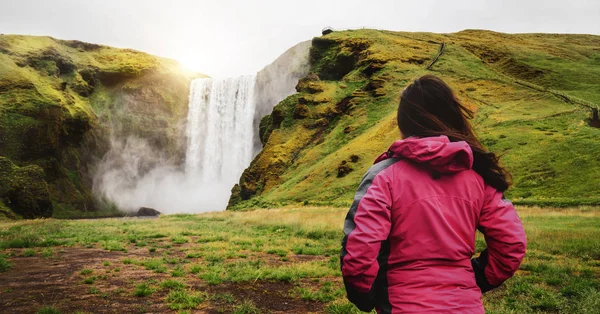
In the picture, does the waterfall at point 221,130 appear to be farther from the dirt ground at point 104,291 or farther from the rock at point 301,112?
the dirt ground at point 104,291

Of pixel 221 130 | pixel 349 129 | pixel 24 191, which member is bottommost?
pixel 24 191

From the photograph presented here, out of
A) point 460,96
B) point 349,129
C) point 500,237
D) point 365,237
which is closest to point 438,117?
point 500,237

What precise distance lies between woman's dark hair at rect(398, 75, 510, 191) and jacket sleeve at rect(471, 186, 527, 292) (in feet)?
0.56

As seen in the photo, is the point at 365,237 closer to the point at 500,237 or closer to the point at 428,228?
the point at 428,228

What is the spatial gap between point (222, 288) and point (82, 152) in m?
74.3

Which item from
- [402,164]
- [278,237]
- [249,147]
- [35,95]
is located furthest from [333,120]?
[402,164]

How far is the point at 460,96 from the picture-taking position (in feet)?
149

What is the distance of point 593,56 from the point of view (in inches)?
2904

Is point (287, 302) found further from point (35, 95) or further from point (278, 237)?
point (35, 95)

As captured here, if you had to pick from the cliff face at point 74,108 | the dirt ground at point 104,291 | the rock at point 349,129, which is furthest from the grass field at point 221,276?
the rock at point 349,129

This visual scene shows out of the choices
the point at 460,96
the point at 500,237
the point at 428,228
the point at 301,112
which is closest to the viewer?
the point at 428,228

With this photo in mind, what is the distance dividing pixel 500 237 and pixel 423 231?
0.60 meters

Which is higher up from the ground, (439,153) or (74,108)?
(439,153)

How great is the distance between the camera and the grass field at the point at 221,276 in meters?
7.25
